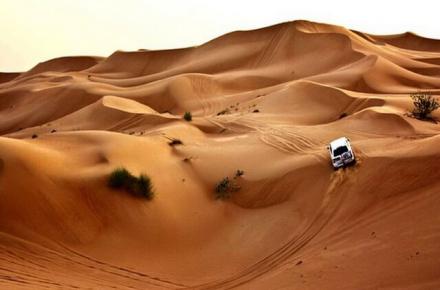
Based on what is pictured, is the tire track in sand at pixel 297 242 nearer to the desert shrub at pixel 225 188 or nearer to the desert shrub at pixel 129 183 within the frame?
the desert shrub at pixel 225 188

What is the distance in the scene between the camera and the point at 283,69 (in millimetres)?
37188

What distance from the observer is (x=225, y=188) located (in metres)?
13.5

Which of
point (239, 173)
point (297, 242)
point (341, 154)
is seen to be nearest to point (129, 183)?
point (239, 173)

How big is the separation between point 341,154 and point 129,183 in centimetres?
511

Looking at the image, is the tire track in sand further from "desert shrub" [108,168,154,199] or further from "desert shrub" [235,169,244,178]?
"desert shrub" [108,168,154,199]

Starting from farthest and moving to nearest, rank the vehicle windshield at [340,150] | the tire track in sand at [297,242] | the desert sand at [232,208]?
the vehicle windshield at [340,150] → the tire track in sand at [297,242] → the desert sand at [232,208]

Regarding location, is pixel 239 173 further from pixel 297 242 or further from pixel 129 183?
pixel 297 242

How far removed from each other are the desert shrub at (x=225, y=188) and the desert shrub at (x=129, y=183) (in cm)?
178

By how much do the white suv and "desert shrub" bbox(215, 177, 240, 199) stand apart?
8.14ft

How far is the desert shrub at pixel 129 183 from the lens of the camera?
12.2 m

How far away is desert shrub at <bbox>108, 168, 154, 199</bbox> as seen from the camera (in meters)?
12.2

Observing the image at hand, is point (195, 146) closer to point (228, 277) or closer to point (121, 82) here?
point (228, 277)

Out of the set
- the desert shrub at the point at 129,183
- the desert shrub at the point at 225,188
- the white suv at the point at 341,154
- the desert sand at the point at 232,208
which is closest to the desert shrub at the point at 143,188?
the desert shrub at the point at 129,183

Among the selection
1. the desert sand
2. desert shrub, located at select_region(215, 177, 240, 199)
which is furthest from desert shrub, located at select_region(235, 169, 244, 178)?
desert shrub, located at select_region(215, 177, 240, 199)
